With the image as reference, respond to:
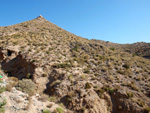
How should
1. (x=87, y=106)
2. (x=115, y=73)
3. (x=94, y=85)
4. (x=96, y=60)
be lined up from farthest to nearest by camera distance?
(x=96, y=60) → (x=115, y=73) → (x=94, y=85) → (x=87, y=106)

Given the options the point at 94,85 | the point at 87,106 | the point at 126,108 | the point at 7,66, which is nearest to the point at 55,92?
the point at 87,106

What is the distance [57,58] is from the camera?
50.0 feet

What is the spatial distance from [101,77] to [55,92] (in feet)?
19.0

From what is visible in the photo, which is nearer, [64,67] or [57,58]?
[64,67]

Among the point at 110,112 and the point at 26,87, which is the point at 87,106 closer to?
the point at 110,112

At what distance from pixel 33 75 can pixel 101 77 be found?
8.01 metres

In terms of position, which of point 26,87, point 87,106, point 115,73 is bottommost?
point 87,106

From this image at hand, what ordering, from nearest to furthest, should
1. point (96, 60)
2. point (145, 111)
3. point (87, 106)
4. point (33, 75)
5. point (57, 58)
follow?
point (145, 111)
point (87, 106)
point (33, 75)
point (57, 58)
point (96, 60)

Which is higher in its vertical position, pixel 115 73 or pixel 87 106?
pixel 115 73

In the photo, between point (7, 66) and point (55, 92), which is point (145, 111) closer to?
point (55, 92)

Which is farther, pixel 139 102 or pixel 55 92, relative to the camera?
pixel 55 92

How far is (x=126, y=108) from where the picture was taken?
8195mm

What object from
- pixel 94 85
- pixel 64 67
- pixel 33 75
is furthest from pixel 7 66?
pixel 94 85

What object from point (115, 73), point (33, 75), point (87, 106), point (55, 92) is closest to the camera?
point (87, 106)
